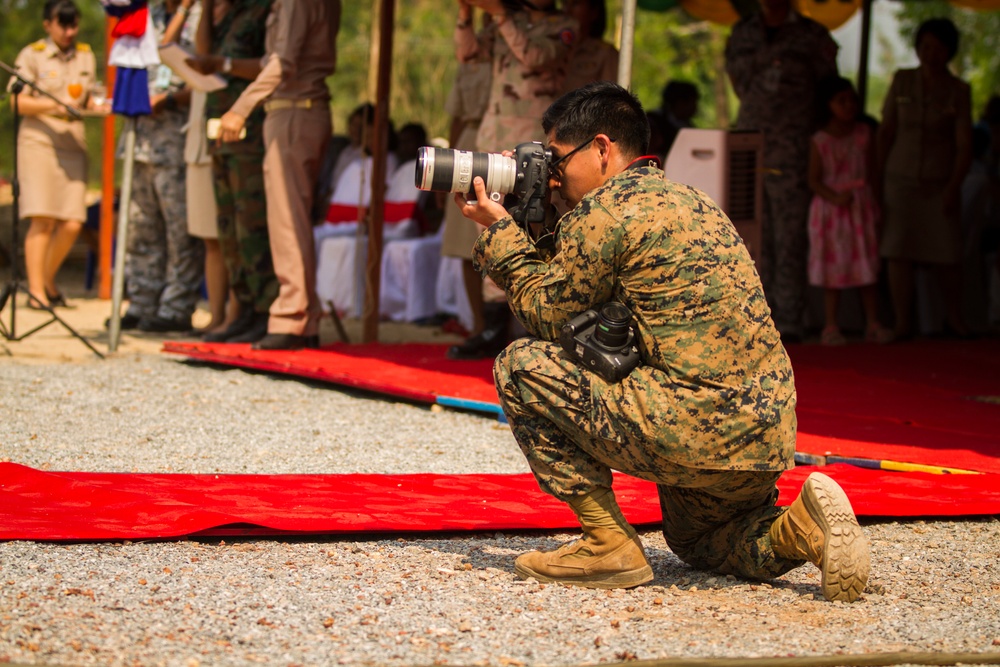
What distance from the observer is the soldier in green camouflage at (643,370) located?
2.82 m

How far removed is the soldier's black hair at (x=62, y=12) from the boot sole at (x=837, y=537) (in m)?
6.93

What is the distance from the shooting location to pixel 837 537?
2.83 meters

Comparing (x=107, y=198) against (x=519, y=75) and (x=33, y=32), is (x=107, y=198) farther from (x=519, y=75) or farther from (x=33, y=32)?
(x=33, y=32)

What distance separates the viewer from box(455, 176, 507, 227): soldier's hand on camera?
3.08m

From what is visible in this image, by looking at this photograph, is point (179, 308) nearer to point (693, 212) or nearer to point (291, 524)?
point (291, 524)

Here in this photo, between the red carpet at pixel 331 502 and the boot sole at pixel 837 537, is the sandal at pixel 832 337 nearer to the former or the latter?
the red carpet at pixel 331 502

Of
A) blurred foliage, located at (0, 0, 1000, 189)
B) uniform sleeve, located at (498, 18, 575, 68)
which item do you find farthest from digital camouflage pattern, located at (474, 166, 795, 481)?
blurred foliage, located at (0, 0, 1000, 189)

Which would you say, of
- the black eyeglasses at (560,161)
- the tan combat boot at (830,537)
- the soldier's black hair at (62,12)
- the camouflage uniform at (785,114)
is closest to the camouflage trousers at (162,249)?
the soldier's black hair at (62,12)

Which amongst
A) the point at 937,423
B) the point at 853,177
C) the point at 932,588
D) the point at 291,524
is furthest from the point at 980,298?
the point at 291,524

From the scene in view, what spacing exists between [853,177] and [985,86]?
10.7 m

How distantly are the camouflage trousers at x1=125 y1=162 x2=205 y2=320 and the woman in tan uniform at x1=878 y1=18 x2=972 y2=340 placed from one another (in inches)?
167

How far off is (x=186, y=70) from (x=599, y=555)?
4347 mm

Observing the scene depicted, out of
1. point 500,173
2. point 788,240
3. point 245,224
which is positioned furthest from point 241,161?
point 500,173

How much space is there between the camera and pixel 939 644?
8.70 feet
